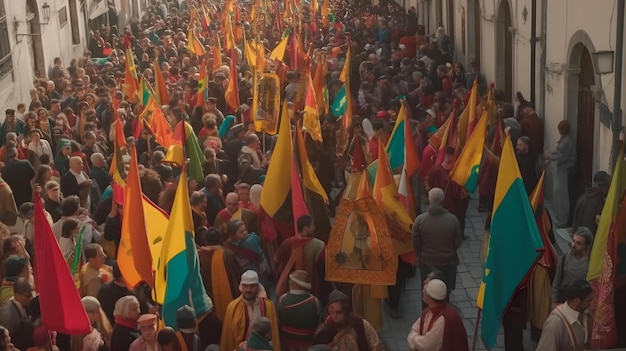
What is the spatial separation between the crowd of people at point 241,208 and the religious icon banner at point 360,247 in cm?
19

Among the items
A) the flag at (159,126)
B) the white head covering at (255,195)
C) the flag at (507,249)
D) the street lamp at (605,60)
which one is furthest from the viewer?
the flag at (159,126)

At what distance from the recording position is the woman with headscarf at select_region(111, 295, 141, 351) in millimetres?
8430

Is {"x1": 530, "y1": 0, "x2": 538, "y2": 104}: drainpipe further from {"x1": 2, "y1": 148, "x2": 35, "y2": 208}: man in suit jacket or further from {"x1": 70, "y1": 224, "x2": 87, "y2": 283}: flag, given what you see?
{"x1": 70, "y1": 224, "x2": 87, "y2": 283}: flag

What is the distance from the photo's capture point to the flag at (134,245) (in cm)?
957

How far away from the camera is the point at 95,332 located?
8516 mm

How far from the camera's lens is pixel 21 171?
547 inches

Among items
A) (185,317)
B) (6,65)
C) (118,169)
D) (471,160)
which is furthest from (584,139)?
(6,65)

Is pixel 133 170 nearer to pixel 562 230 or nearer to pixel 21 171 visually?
pixel 21 171

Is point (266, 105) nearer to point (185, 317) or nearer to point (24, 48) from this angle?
point (185, 317)

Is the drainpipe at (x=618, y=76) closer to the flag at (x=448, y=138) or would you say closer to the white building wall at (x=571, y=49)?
the white building wall at (x=571, y=49)

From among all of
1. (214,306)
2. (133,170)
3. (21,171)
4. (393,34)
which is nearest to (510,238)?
(214,306)

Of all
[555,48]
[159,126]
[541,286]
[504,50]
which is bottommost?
[541,286]

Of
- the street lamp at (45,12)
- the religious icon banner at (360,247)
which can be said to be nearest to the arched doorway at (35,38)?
the street lamp at (45,12)

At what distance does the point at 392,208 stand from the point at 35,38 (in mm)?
16864
